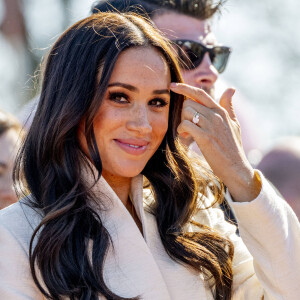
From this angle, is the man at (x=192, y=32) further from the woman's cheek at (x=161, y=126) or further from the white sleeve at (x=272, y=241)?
the white sleeve at (x=272, y=241)

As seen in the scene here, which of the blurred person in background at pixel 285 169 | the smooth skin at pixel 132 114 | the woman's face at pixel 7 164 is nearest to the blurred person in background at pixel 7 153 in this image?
the woman's face at pixel 7 164

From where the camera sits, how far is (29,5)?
35.4ft

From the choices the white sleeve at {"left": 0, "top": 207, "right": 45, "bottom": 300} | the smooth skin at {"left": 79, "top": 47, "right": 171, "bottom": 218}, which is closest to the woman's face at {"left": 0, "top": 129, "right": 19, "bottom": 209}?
the smooth skin at {"left": 79, "top": 47, "right": 171, "bottom": 218}

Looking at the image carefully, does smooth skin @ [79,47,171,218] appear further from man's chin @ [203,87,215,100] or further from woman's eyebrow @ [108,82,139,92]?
man's chin @ [203,87,215,100]

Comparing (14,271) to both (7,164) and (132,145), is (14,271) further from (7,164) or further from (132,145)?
(7,164)

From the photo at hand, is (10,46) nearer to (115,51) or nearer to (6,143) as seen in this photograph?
(6,143)

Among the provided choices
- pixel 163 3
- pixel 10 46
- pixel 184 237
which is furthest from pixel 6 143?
pixel 10 46

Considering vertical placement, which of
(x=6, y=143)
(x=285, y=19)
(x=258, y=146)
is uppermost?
(x=6, y=143)

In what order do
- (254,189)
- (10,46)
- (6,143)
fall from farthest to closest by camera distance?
(10,46) < (6,143) < (254,189)

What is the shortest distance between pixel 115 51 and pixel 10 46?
6635 millimetres

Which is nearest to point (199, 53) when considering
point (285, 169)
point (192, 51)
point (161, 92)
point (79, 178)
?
point (192, 51)

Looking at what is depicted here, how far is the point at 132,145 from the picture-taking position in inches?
110

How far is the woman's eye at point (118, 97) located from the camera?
9.03 ft

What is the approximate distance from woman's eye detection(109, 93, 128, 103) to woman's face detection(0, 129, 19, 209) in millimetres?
858
